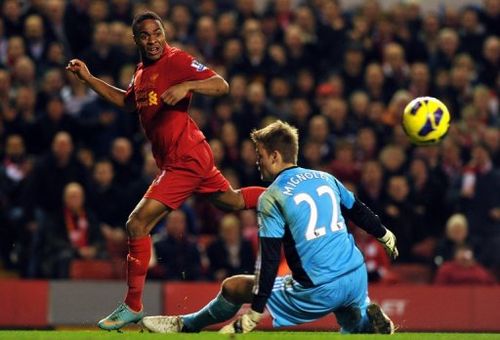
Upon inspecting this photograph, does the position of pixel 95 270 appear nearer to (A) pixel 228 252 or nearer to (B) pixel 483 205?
(A) pixel 228 252

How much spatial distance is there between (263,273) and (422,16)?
1103 cm

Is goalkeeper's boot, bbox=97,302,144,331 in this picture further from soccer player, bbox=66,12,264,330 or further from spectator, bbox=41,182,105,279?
spectator, bbox=41,182,105,279

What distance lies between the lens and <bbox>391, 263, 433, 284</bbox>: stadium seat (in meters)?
13.8

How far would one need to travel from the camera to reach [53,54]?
584 inches

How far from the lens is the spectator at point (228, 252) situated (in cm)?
1330

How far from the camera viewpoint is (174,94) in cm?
842

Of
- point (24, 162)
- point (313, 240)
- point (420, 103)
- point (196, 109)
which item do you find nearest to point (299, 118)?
point (196, 109)

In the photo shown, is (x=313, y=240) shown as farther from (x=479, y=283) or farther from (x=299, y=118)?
(x=299, y=118)

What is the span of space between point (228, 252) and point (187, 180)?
446 cm

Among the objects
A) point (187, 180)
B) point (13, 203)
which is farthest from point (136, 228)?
point (13, 203)

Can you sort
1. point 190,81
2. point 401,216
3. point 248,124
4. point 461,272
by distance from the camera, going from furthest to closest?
point 248,124, point 401,216, point 461,272, point 190,81

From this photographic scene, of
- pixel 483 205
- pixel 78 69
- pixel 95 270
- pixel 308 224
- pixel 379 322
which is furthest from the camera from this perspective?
pixel 483 205

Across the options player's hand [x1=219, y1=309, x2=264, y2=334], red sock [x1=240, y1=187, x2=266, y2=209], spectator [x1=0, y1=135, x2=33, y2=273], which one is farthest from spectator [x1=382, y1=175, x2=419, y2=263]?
player's hand [x1=219, y1=309, x2=264, y2=334]

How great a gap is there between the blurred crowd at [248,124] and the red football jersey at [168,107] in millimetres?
3910
